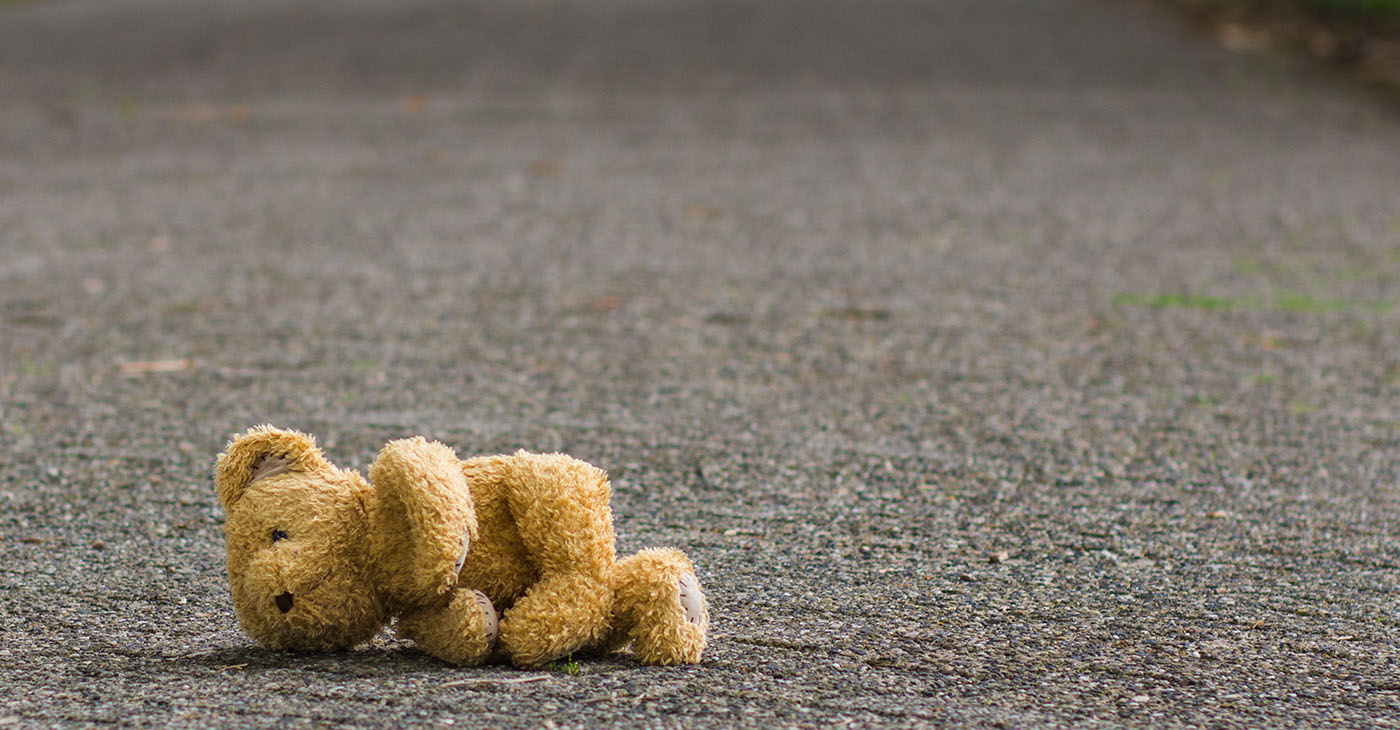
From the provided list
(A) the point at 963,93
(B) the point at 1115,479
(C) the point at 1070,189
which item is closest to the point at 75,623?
(B) the point at 1115,479

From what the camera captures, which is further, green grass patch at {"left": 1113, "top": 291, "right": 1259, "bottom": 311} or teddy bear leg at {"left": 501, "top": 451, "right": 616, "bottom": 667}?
green grass patch at {"left": 1113, "top": 291, "right": 1259, "bottom": 311}

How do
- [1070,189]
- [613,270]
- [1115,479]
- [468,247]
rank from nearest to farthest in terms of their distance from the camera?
[1115,479], [613,270], [468,247], [1070,189]

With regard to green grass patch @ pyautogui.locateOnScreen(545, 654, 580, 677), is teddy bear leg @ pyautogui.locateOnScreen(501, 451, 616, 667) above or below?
above

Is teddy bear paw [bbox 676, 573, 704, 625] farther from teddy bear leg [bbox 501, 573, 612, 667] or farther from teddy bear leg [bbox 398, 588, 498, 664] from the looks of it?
teddy bear leg [bbox 398, 588, 498, 664]

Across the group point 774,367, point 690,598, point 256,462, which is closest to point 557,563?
point 690,598

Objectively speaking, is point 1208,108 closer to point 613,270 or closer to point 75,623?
point 613,270

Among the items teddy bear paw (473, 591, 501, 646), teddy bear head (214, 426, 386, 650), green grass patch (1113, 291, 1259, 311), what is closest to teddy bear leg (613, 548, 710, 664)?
teddy bear paw (473, 591, 501, 646)

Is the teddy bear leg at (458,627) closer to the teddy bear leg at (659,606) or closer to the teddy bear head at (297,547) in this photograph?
the teddy bear head at (297,547)

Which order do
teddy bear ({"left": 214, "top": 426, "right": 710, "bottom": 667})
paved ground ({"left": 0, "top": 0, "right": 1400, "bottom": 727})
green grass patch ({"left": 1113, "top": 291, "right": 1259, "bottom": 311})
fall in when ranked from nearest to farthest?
teddy bear ({"left": 214, "top": 426, "right": 710, "bottom": 667}), paved ground ({"left": 0, "top": 0, "right": 1400, "bottom": 727}), green grass patch ({"left": 1113, "top": 291, "right": 1259, "bottom": 311})
